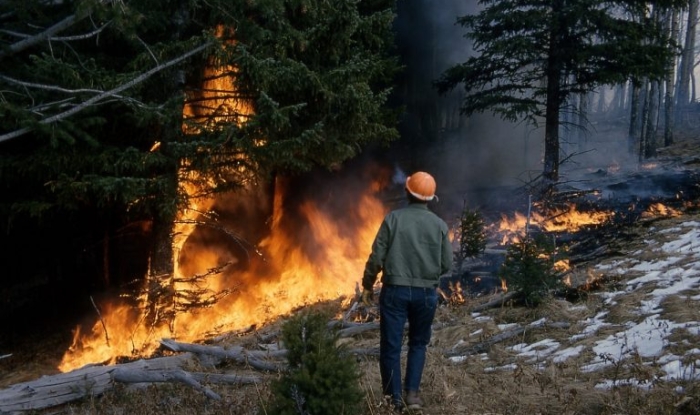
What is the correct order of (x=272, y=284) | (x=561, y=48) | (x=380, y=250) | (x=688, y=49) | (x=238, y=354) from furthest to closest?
(x=688, y=49), (x=561, y=48), (x=272, y=284), (x=238, y=354), (x=380, y=250)

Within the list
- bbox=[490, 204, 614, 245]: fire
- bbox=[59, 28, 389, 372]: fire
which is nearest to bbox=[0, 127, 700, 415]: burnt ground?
bbox=[59, 28, 389, 372]: fire

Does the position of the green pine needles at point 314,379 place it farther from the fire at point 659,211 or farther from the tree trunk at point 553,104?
the tree trunk at point 553,104

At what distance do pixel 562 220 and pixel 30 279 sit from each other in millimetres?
14846

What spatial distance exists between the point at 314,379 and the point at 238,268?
10.2 meters

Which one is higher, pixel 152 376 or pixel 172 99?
pixel 172 99

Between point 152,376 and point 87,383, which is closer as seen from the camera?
point 87,383

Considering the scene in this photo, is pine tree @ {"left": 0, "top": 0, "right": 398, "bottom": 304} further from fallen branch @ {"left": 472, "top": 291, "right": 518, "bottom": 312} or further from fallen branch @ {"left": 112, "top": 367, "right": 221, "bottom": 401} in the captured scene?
fallen branch @ {"left": 472, "top": 291, "right": 518, "bottom": 312}

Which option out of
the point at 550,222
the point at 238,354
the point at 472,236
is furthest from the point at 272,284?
the point at 550,222

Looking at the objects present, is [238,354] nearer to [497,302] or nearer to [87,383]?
[87,383]

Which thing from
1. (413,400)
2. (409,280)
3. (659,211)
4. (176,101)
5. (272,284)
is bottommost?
(272,284)

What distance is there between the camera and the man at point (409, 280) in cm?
493

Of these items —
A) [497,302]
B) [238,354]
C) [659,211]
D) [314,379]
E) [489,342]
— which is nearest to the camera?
[314,379]

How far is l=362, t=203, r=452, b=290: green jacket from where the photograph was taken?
4.95m

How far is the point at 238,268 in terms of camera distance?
13.6 metres
